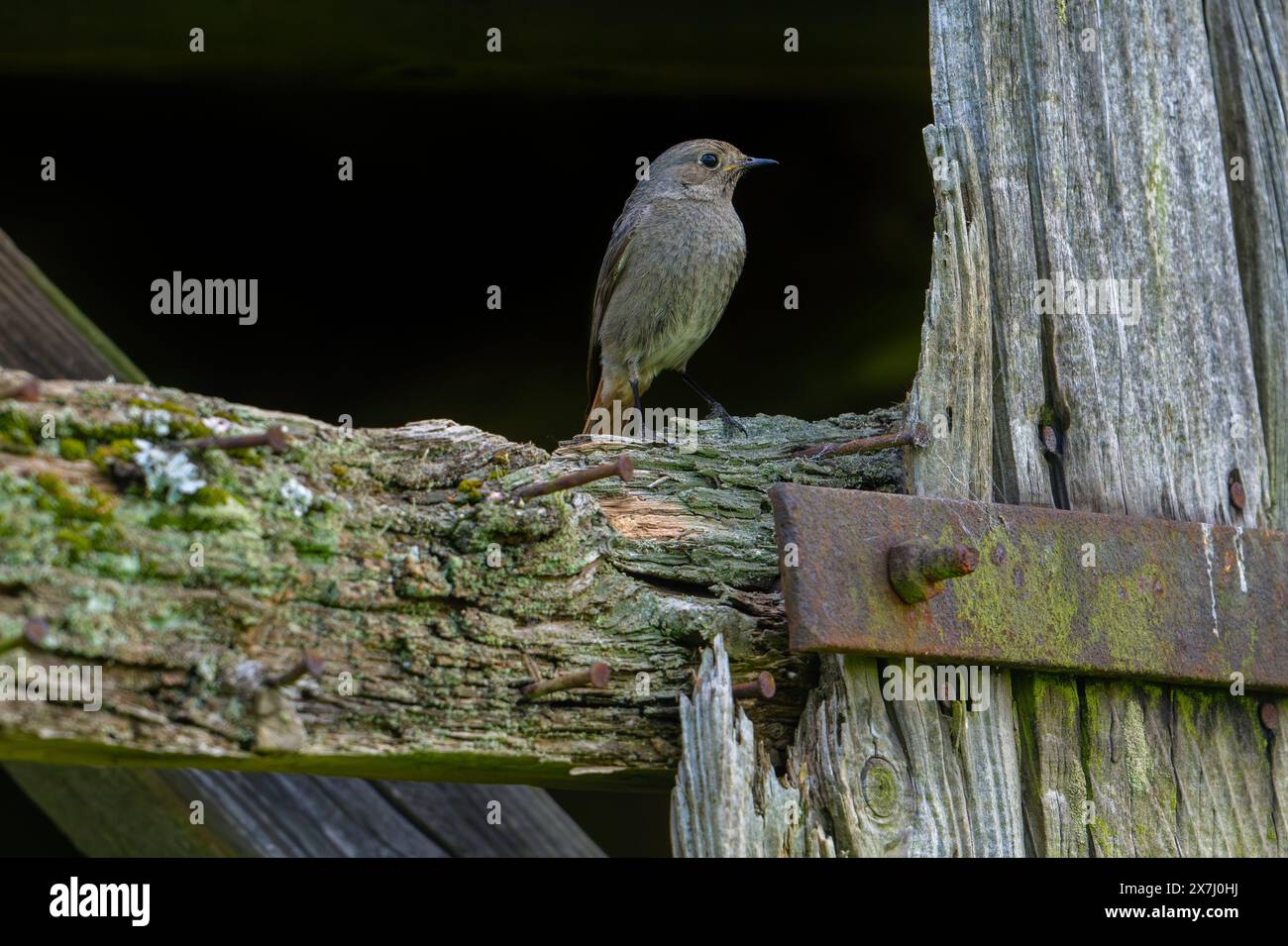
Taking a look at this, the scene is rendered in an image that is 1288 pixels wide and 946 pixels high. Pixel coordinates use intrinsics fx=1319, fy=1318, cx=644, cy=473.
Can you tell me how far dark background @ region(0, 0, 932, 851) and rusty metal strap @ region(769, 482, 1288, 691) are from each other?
215cm

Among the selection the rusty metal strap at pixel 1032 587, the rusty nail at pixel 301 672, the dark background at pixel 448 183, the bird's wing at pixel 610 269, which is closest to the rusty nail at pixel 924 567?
the rusty metal strap at pixel 1032 587

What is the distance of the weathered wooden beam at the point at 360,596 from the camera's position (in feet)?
5.03

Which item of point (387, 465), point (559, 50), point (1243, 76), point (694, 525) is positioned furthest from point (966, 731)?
point (559, 50)

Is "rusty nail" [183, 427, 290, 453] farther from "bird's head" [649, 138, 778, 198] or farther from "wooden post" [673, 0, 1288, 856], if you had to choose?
"bird's head" [649, 138, 778, 198]

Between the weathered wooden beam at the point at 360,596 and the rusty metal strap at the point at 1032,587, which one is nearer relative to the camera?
the weathered wooden beam at the point at 360,596

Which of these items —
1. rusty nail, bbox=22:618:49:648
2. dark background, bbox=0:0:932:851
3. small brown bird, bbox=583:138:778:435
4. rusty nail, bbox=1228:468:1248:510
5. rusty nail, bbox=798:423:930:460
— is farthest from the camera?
small brown bird, bbox=583:138:778:435

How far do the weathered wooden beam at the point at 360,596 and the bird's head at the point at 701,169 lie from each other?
3.53m

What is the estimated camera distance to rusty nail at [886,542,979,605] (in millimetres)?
1888

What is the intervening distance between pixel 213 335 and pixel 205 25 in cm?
143

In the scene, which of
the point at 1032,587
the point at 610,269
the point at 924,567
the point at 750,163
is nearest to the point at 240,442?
the point at 924,567

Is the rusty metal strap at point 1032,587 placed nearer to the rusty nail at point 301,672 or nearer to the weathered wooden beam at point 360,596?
the weathered wooden beam at point 360,596

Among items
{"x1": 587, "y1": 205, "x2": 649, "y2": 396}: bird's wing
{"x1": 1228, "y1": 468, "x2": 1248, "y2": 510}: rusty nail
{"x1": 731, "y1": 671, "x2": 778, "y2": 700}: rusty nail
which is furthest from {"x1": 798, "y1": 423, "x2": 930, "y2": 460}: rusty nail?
{"x1": 587, "y1": 205, "x2": 649, "y2": 396}: bird's wing

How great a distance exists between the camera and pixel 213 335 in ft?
15.7

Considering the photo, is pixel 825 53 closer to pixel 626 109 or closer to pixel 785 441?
pixel 626 109
